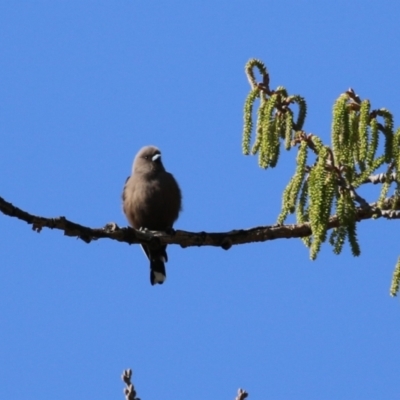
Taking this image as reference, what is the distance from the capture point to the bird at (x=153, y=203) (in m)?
8.27

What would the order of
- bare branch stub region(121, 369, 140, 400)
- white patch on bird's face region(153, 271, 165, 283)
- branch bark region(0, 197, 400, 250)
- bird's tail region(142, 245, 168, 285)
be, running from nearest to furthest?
bare branch stub region(121, 369, 140, 400) < branch bark region(0, 197, 400, 250) < bird's tail region(142, 245, 168, 285) < white patch on bird's face region(153, 271, 165, 283)

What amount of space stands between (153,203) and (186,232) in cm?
284

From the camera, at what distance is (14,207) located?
14.2 feet

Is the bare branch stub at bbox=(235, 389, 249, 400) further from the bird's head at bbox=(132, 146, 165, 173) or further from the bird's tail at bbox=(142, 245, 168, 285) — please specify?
the bird's head at bbox=(132, 146, 165, 173)

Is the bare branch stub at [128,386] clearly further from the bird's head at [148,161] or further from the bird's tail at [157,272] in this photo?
the bird's head at [148,161]

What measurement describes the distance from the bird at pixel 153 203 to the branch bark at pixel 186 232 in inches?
101

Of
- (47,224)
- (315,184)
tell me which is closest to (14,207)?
(47,224)

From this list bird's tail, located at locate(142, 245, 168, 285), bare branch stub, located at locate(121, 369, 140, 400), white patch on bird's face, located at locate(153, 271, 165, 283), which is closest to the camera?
bare branch stub, located at locate(121, 369, 140, 400)

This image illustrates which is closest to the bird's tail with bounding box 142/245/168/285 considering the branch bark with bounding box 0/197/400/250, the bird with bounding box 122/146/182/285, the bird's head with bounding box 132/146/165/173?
the bird with bounding box 122/146/182/285

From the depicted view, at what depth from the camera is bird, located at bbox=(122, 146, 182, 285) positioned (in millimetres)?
8266

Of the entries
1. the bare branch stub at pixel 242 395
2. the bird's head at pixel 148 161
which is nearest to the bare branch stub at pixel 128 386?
the bare branch stub at pixel 242 395

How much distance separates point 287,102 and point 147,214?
4.09 m

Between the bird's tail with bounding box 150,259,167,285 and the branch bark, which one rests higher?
the bird's tail with bounding box 150,259,167,285

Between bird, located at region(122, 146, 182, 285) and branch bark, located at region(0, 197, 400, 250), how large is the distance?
257cm
